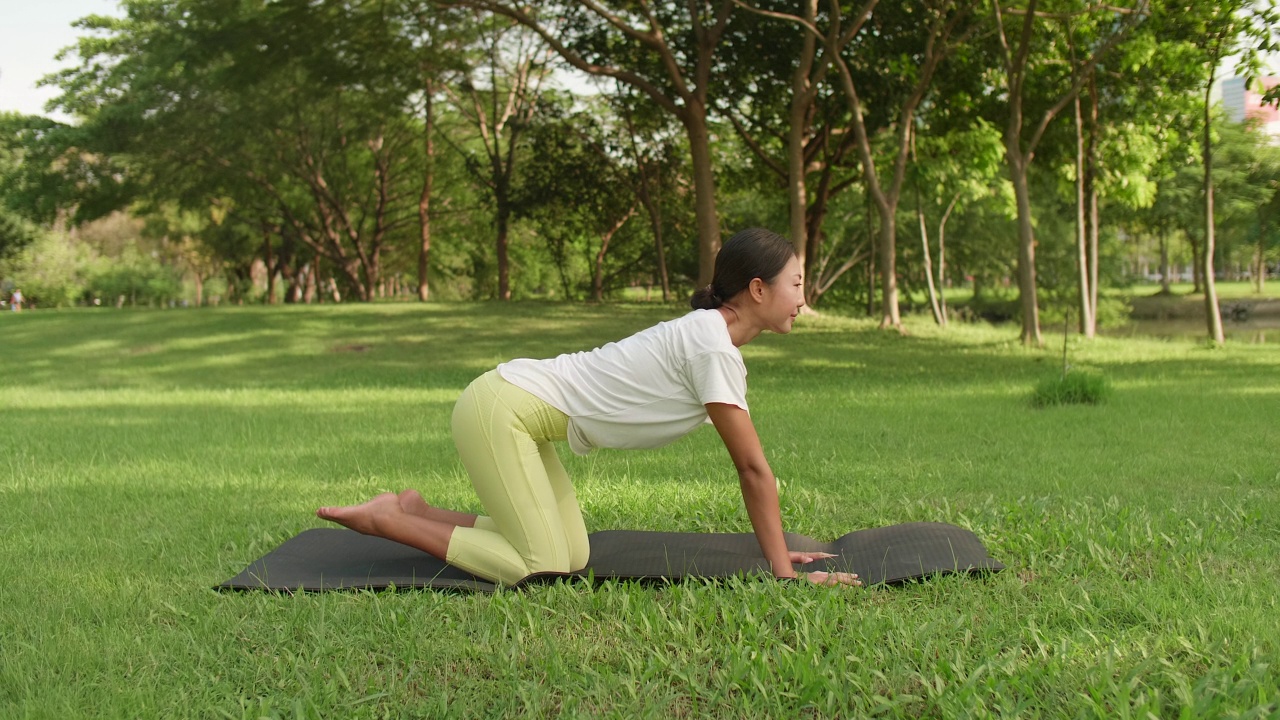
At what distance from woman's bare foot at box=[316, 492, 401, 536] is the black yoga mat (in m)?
0.22

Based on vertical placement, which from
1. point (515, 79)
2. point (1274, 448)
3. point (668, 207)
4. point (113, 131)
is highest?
point (515, 79)

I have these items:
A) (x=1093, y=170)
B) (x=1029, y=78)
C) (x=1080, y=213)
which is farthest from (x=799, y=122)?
(x=1093, y=170)

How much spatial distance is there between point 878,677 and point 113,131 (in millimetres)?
23284

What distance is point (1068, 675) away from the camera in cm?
259

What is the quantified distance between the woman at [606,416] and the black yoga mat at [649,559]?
0.14 meters

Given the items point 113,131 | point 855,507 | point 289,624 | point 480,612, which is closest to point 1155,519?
point 855,507

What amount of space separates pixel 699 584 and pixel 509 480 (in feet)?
2.50

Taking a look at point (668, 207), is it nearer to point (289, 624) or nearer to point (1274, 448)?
point (1274, 448)

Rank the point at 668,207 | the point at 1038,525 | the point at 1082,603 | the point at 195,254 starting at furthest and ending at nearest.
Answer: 1. the point at 195,254
2. the point at 668,207
3. the point at 1038,525
4. the point at 1082,603

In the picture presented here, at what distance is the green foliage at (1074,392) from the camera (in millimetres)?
7996

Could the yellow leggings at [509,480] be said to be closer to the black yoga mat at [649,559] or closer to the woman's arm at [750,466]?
the black yoga mat at [649,559]

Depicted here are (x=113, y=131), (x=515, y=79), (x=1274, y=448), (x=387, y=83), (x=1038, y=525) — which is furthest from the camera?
(x=515, y=79)

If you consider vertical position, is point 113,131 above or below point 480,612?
above

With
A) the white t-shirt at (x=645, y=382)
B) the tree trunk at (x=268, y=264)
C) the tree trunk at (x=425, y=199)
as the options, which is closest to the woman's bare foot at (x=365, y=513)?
the white t-shirt at (x=645, y=382)
